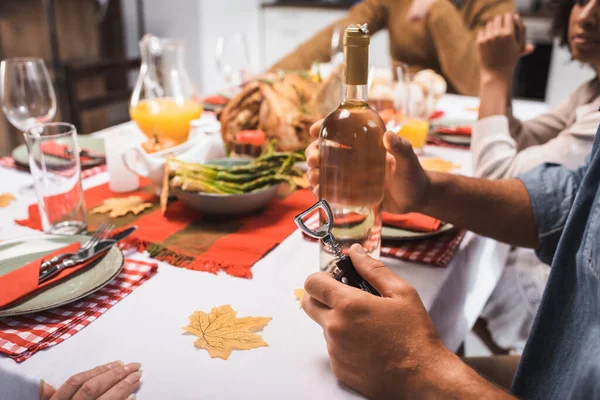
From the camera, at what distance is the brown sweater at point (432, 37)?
92.7 inches

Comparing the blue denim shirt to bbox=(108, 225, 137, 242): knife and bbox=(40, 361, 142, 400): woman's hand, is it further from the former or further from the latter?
bbox=(108, 225, 137, 242): knife

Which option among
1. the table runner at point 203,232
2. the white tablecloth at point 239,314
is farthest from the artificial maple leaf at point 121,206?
the white tablecloth at point 239,314

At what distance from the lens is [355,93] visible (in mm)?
671

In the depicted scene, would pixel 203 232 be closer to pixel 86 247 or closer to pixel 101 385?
pixel 86 247

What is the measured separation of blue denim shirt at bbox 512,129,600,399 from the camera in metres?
0.56

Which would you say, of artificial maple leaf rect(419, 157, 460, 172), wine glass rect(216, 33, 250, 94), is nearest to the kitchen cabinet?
wine glass rect(216, 33, 250, 94)

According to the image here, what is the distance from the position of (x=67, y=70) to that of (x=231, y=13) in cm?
255

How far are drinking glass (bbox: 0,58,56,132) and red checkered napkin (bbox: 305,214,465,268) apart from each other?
2.72 ft

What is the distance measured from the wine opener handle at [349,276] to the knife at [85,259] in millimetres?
362

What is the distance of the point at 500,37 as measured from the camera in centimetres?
124

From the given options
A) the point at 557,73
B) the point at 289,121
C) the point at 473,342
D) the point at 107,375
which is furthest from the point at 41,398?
the point at 557,73

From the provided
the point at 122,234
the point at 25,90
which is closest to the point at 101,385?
the point at 122,234

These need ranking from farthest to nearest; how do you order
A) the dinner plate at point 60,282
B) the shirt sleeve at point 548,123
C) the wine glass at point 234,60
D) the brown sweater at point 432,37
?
1. the brown sweater at point 432,37
2. the wine glass at point 234,60
3. the shirt sleeve at point 548,123
4. the dinner plate at point 60,282

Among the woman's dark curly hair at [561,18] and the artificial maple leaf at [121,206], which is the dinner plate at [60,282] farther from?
the woman's dark curly hair at [561,18]
